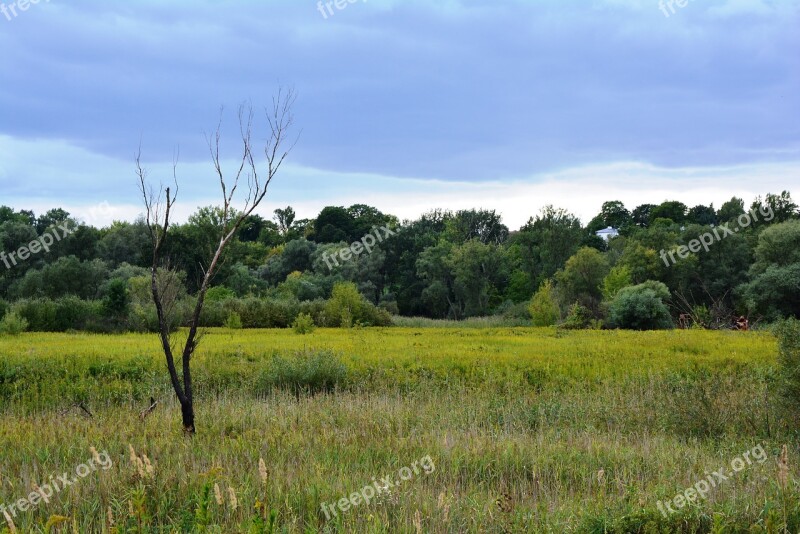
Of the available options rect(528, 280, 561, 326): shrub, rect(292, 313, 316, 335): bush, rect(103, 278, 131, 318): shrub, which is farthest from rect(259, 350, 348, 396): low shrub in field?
rect(528, 280, 561, 326): shrub

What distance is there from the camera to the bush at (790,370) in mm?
10680

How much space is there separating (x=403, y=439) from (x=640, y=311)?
1309 inches

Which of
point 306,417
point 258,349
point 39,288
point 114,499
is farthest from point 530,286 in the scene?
point 114,499

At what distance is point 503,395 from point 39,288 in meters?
42.4

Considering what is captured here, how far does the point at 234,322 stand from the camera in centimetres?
3753

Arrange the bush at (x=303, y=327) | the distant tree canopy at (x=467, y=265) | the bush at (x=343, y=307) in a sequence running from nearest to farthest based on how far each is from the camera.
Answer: the bush at (x=303, y=327)
the bush at (x=343, y=307)
the distant tree canopy at (x=467, y=265)

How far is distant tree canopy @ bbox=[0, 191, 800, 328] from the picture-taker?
46.4 metres

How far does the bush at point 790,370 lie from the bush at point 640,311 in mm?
29030

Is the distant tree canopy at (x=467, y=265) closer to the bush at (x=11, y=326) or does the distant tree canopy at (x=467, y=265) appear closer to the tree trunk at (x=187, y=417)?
the bush at (x=11, y=326)

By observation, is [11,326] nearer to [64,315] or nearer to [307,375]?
[64,315]

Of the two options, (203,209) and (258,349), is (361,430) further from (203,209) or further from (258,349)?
(203,209)

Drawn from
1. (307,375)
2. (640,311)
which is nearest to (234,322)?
(307,375)

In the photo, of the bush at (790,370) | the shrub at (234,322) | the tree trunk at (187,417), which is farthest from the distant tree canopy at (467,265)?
the bush at (790,370)

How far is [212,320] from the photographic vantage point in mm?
39906
